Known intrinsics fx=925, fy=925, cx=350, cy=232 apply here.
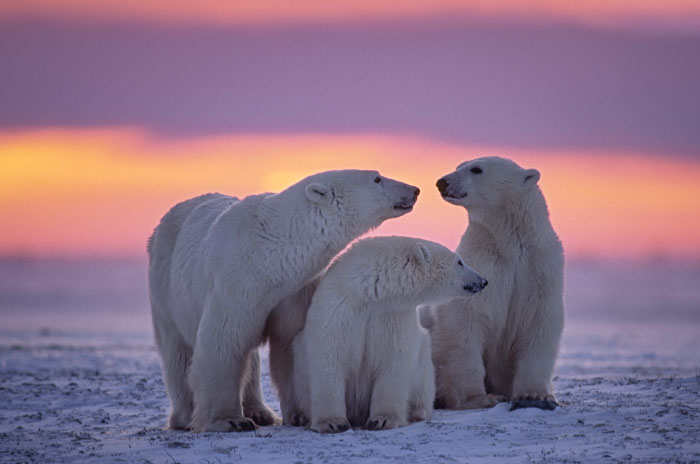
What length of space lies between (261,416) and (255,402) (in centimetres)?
11

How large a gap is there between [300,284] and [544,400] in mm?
1792

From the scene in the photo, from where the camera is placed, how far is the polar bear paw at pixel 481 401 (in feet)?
21.4

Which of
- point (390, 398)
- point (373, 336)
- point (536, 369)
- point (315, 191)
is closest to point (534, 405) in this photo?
point (536, 369)

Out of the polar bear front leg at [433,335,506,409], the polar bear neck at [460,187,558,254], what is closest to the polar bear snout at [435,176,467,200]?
the polar bear neck at [460,187,558,254]

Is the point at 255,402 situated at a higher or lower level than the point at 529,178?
lower

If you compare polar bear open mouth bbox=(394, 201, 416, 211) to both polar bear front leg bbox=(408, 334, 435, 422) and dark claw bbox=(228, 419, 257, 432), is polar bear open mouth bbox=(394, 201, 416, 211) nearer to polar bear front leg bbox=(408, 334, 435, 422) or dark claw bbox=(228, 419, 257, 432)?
polar bear front leg bbox=(408, 334, 435, 422)

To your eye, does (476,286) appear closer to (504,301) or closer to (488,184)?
(504,301)

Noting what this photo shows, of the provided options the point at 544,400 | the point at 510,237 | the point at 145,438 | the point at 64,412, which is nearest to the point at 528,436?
the point at 544,400

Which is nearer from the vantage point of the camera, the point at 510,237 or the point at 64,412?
the point at 510,237

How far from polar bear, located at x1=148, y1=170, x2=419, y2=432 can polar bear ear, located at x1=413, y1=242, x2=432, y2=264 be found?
1.08 ft

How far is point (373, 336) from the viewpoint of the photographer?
5.75 meters

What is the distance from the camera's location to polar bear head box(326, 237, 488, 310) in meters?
5.77

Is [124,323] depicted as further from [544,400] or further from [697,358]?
[544,400]

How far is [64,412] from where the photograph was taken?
7.34 metres
